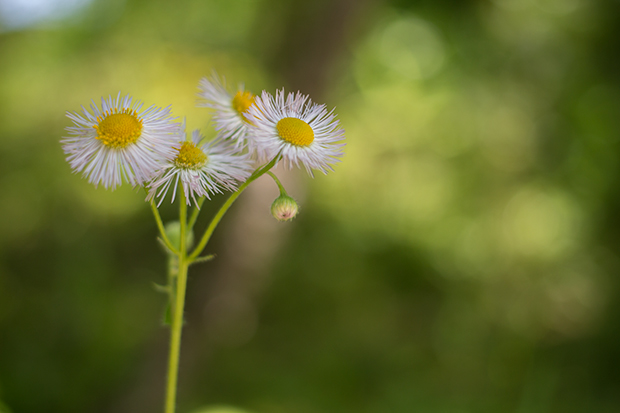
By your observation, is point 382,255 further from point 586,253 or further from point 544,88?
point 544,88

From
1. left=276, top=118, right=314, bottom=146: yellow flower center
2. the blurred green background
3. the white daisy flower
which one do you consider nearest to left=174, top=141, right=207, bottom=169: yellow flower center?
the white daisy flower

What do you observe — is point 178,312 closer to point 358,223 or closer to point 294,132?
point 294,132

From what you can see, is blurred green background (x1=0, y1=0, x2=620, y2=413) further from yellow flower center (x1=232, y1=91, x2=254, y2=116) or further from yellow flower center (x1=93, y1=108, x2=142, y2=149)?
yellow flower center (x1=93, y1=108, x2=142, y2=149)

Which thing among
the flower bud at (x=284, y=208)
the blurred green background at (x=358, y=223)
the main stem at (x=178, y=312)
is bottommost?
the main stem at (x=178, y=312)

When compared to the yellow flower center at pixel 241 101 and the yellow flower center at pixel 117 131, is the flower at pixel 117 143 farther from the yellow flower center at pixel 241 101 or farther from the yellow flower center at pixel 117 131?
the yellow flower center at pixel 241 101

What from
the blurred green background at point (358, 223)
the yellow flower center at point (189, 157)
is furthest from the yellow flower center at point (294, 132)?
the blurred green background at point (358, 223)

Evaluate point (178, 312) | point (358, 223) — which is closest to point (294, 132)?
point (178, 312)
